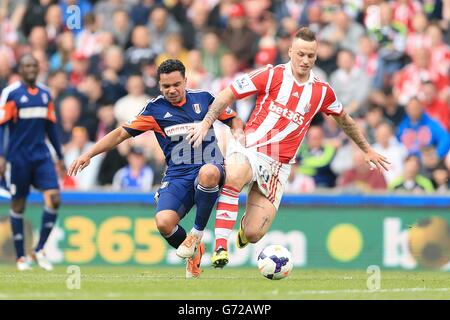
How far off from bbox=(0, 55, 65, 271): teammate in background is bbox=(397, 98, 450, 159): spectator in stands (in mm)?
5853

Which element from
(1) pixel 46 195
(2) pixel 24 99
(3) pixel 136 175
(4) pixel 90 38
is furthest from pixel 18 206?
(4) pixel 90 38

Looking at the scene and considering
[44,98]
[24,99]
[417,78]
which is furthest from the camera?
[417,78]

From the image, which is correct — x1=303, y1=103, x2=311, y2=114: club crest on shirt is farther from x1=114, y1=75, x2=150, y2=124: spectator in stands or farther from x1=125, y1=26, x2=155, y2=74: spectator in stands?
x1=125, y1=26, x2=155, y2=74: spectator in stands

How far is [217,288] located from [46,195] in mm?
5935

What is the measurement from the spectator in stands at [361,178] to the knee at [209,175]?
6.69 meters

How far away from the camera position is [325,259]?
17594 mm

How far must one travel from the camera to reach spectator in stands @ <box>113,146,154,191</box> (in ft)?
62.4

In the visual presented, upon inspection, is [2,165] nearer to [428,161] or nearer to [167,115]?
[167,115]

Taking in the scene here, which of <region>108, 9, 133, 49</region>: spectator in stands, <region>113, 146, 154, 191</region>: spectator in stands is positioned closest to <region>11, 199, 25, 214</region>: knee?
<region>113, 146, 154, 191</region>: spectator in stands

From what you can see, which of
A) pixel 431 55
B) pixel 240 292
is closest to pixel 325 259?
pixel 431 55

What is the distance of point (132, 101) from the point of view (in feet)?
66.8

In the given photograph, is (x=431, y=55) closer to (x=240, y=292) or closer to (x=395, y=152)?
(x=395, y=152)

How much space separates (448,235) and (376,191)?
126 centimetres

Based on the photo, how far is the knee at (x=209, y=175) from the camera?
1203cm
